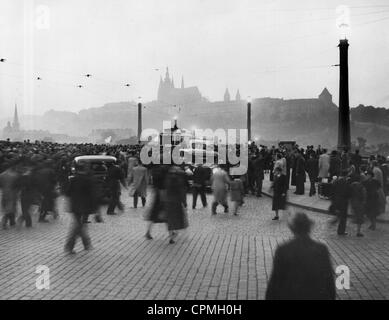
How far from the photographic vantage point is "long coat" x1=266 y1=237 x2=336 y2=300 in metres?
4.52

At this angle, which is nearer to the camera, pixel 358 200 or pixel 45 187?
pixel 358 200

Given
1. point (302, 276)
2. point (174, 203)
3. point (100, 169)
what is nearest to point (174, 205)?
point (174, 203)

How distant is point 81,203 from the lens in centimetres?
946

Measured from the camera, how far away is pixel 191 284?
7016 mm

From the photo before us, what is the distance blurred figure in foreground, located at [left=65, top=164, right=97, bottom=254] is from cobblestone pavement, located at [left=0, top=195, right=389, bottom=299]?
267mm

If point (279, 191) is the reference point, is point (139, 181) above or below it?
above

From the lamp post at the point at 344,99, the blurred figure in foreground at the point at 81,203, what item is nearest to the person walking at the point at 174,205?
the blurred figure in foreground at the point at 81,203

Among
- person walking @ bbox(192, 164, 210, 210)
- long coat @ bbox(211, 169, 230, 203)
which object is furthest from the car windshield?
long coat @ bbox(211, 169, 230, 203)

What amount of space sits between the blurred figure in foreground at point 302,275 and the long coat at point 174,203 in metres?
5.68

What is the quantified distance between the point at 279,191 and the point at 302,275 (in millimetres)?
8891

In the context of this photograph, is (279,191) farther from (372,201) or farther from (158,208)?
(158,208)

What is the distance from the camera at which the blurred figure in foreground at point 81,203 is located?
9.14 metres
